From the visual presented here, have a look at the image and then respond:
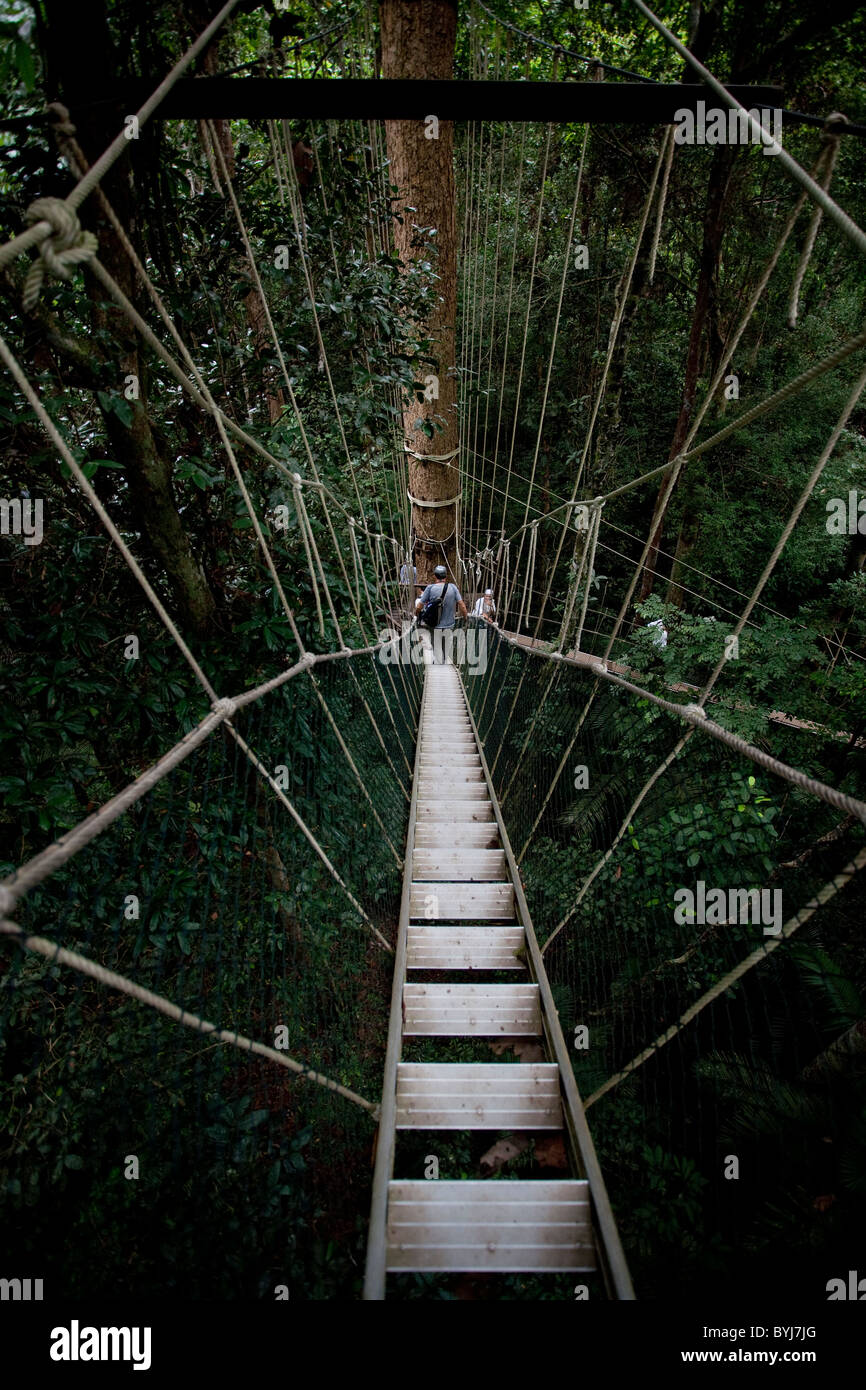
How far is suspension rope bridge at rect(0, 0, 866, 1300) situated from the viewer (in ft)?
3.14

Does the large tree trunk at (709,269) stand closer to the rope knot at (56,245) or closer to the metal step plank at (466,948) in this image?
the metal step plank at (466,948)

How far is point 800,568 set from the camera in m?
5.28

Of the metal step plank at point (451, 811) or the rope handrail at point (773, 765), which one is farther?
the metal step plank at point (451, 811)

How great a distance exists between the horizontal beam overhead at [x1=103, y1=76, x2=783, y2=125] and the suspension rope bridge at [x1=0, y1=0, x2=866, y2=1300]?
115 millimetres

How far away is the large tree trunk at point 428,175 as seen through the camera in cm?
325

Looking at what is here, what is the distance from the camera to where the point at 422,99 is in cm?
107

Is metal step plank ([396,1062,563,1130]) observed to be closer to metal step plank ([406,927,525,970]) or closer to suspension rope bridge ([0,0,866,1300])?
suspension rope bridge ([0,0,866,1300])

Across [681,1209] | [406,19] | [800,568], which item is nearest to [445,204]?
[406,19]

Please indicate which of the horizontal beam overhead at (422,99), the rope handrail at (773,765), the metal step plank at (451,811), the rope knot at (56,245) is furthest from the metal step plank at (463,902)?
the horizontal beam overhead at (422,99)

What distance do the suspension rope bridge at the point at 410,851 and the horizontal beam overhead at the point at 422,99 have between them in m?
0.11

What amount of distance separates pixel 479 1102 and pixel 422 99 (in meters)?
1.92

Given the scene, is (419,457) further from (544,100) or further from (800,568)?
(544,100)

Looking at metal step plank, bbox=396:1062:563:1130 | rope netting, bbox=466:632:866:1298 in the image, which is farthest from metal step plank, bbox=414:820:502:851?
metal step plank, bbox=396:1062:563:1130

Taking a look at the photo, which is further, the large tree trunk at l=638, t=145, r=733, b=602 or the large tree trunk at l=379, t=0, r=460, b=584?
the large tree trunk at l=638, t=145, r=733, b=602
